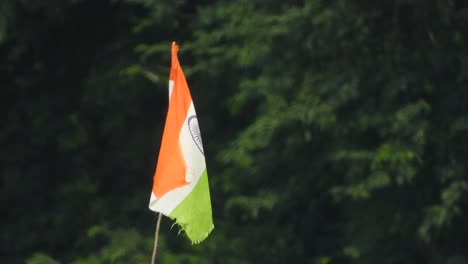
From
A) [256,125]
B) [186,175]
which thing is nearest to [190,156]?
[186,175]

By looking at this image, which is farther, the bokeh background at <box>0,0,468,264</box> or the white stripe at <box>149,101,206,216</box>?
the bokeh background at <box>0,0,468,264</box>

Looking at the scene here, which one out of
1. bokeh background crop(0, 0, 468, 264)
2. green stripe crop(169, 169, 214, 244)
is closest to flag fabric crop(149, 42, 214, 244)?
green stripe crop(169, 169, 214, 244)

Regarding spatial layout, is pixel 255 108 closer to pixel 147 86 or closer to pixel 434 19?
pixel 147 86

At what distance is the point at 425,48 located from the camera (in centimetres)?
663

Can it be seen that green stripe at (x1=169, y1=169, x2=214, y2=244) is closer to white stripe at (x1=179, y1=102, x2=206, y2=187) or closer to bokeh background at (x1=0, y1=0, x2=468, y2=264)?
Result: white stripe at (x1=179, y1=102, x2=206, y2=187)

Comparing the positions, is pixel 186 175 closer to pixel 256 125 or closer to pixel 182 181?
pixel 182 181

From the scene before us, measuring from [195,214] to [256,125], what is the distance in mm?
2870

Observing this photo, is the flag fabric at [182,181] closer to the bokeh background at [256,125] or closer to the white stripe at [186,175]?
the white stripe at [186,175]

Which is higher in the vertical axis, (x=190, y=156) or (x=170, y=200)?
(x=190, y=156)

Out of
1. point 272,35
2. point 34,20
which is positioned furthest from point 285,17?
point 34,20

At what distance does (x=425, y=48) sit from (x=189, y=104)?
9.94ft

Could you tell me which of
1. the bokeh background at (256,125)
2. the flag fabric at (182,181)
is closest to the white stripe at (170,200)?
the flag fabric at (182,181)

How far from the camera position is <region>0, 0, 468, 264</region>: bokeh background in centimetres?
652

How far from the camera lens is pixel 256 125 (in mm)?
6676
